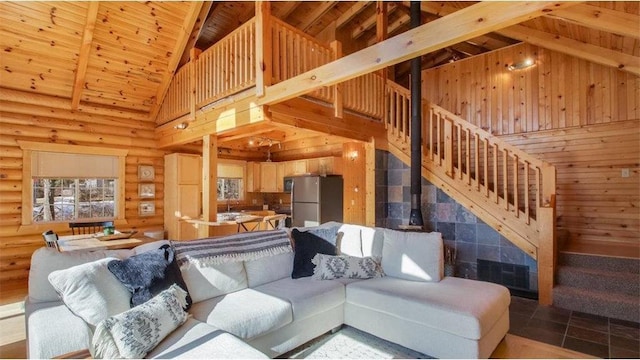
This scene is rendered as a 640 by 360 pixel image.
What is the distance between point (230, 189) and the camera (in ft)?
25.4

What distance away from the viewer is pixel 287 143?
25.1 feet

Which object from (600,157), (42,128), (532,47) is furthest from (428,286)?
(42,128)

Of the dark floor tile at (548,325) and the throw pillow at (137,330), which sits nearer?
the throw pillow at (137,330)

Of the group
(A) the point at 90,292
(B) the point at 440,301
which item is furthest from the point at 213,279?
(B) the point at 440,301

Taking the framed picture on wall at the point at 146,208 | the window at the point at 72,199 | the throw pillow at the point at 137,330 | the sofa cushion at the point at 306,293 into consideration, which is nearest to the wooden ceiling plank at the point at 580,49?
the sofa cushion at the point at 306,293

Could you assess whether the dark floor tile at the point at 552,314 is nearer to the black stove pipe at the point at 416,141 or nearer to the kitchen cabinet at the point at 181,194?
the black stove pipe at the point at 416,141

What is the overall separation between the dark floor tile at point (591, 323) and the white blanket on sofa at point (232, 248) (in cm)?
304

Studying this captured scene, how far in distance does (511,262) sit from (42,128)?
7.27 m

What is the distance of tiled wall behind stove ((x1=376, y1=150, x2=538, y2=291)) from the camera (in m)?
4.24

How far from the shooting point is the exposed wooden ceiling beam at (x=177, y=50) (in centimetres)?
486

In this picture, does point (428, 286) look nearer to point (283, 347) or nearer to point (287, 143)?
point (283, 347)

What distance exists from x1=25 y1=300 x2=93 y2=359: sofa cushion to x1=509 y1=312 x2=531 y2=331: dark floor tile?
11.7ft

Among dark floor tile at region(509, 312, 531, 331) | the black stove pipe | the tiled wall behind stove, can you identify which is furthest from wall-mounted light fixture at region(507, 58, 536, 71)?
dark floor tile at region(509, 312, 531, 331)

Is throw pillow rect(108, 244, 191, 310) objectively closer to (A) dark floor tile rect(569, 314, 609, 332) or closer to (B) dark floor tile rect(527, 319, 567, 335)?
(B) dark floor tile rect(527, 319, 567, 335)
